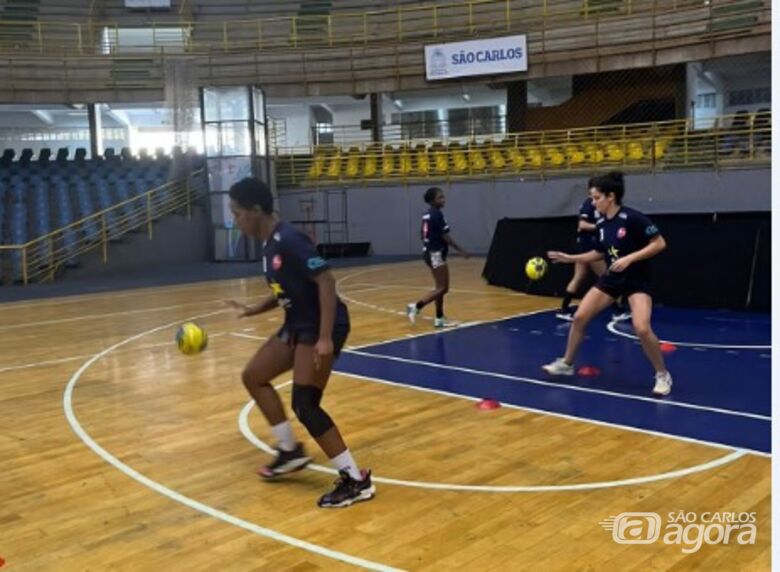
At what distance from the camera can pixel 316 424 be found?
508cm

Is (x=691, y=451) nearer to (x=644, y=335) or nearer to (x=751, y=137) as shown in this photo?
(x=644, y=335)

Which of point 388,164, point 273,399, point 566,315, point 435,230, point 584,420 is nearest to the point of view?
point 273,399

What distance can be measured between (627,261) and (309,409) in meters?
3.58

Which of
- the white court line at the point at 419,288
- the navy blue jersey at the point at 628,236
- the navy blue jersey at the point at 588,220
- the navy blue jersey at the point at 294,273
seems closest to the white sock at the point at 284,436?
the navy blue jersey at the point at 294,273

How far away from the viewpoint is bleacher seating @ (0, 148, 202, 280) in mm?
23328

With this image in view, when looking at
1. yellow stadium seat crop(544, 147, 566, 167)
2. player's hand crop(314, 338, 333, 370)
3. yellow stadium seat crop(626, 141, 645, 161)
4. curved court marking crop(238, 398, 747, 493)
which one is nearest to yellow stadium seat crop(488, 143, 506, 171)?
yellow stadium seat crop(544, 147, 566, 167)

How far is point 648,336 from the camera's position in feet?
24.5

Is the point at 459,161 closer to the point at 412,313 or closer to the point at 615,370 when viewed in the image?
the point at 412,313

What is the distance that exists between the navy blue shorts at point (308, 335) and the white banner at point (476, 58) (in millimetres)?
24234

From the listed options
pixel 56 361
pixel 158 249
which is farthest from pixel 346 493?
pixel 158 249

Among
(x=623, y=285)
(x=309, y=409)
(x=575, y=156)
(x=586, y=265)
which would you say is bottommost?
(x=309, y=409)

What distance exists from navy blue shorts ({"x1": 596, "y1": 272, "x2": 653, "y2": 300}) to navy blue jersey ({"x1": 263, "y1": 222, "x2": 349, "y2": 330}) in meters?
3.48

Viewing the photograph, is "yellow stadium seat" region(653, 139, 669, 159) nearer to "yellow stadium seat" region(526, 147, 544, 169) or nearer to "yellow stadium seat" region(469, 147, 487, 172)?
"yellow stadium seat" region(526, 147, 544, 169)

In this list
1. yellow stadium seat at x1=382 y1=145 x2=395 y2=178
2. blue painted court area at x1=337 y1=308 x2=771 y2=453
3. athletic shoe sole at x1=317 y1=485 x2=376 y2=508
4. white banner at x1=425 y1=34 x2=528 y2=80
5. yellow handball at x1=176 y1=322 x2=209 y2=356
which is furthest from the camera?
yellow stadium seat at x1=382 y1=145 x2=395 y2=178
